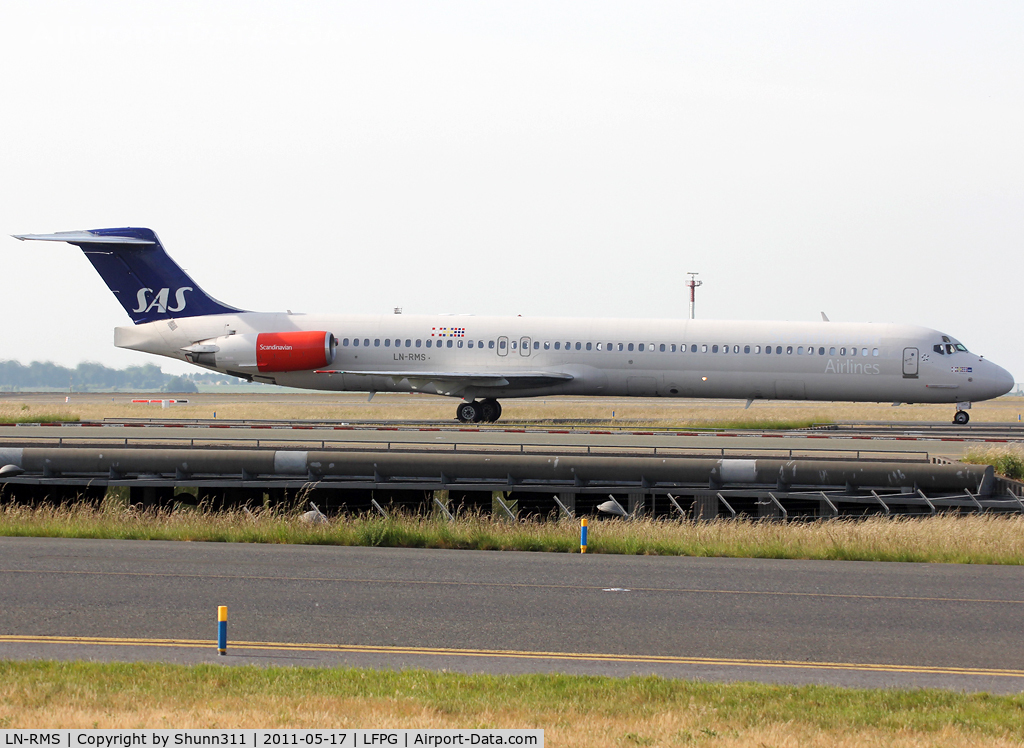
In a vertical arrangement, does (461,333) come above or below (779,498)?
above

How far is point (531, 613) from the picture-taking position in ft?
35.3

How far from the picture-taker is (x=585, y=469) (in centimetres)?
1920

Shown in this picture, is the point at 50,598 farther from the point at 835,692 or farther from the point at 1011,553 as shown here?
the point at 1011,553

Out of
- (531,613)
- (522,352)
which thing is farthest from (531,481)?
(522,352)

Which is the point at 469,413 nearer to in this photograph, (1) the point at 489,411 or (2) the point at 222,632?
(1) the point at 489,411

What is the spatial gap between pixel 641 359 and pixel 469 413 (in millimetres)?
6195

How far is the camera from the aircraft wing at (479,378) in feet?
116

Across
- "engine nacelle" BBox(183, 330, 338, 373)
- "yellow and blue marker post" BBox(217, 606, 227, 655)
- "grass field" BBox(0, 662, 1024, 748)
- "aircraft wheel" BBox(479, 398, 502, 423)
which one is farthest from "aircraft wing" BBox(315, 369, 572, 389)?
"grass field" BBox(0, 662, 1024, 748)

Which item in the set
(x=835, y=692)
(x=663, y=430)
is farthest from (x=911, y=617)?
(x=663, y=430)

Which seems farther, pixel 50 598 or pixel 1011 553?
pixel 1011 553

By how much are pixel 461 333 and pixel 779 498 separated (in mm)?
19460

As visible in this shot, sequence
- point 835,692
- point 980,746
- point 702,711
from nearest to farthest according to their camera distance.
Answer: point 980,746 < point 702,711 < point 835,692

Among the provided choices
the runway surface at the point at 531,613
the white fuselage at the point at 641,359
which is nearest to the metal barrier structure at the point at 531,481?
the runway surface at the point at 531,613

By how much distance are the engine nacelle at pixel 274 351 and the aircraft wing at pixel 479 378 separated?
1.64 meters
